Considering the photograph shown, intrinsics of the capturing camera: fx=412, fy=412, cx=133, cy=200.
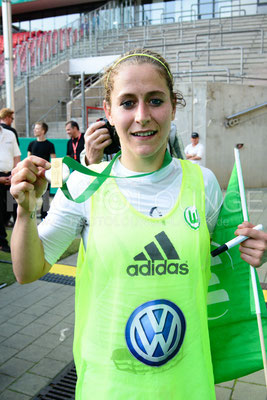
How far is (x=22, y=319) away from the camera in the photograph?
164 inches

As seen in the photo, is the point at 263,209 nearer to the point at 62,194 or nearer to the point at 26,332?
the point at 26,332

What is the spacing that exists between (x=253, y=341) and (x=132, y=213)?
830 mm

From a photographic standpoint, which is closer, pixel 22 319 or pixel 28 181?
pixel 28 181

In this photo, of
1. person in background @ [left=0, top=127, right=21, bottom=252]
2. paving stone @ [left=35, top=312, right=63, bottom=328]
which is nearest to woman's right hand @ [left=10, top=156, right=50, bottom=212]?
paving stone @ [left=35, top=312, right=63, bottom=328]

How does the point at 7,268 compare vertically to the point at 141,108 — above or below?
below

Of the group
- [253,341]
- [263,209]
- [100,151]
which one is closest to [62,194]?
[100,151]

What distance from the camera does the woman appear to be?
1.38 meters

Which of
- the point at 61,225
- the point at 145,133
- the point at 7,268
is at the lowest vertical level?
the point at 7,268

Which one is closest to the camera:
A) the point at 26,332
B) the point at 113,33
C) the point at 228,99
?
the point at 26,332

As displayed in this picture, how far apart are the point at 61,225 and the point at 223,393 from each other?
2189mm

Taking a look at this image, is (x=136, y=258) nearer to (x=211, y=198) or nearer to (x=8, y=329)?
(x=211, y=198)

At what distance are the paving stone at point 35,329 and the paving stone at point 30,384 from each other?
64 centimetres

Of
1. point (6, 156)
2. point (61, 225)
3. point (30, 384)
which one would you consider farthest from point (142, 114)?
point (6, 156)

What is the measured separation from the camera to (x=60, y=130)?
16250mm
